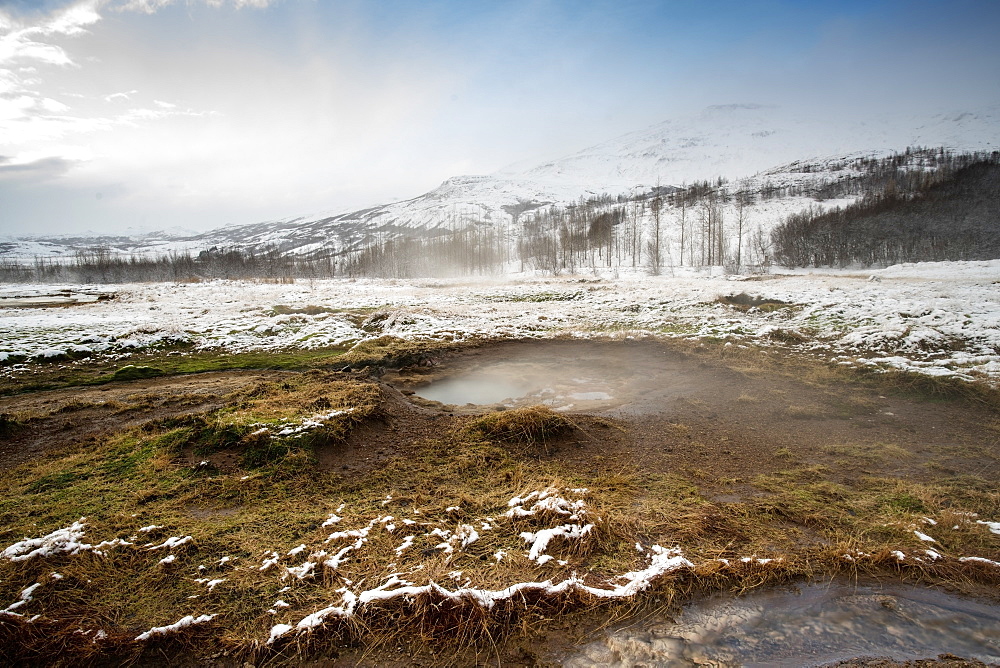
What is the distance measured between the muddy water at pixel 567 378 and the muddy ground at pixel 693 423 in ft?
0.31

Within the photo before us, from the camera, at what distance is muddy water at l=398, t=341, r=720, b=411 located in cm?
951

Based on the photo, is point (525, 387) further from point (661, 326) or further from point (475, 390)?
point (661, 326)

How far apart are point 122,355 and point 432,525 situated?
1527cm

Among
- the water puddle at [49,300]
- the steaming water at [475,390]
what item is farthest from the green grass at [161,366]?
the water puddle at [49,300]

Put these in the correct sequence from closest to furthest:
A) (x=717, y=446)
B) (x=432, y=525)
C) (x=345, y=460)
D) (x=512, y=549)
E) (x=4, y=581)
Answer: (x=4, y=581) < (x=512, y=549) < (x=432, y=525) < (x=345, y=460) < (x=717, y=446)

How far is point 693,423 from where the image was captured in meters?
7.68

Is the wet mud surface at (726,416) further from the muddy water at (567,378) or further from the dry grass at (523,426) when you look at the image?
the dry grass at (523,426)

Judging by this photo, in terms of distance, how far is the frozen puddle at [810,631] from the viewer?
2.85 metres

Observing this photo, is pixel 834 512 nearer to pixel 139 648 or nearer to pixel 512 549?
pixel 512 549

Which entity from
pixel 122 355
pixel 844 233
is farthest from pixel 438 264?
pixel 122 355

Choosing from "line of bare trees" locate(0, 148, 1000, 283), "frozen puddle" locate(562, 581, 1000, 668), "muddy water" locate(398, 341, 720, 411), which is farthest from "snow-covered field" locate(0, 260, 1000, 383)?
"line of bare trees" locate(0, 148, 1000, 283)

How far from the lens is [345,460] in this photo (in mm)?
6047

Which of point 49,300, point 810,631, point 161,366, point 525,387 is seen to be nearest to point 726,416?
point 525,387

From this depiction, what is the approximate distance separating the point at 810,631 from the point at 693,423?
15.8ft
